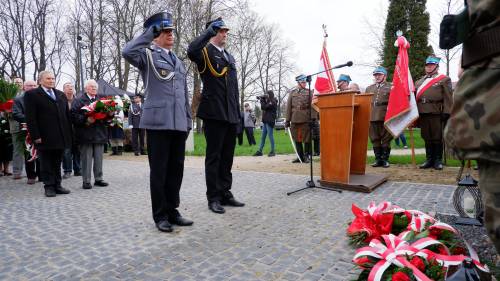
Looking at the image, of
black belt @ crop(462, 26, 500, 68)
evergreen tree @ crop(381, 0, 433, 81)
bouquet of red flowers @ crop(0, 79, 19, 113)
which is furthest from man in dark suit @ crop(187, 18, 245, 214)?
evergreen tree @ crop(381, 0, 433, 81)

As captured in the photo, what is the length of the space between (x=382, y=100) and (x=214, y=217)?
537 cm

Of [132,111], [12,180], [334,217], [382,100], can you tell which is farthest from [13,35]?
[334,217]

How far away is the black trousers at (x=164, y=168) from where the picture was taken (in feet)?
11.9

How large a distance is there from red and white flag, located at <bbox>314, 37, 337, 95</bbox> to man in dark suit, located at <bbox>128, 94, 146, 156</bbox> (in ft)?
26.7

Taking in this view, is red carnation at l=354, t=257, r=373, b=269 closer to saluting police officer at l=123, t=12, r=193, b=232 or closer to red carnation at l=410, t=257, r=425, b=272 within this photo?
red carnation at l=410, t=257, r=425, b=272

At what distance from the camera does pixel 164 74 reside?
372 centimetres

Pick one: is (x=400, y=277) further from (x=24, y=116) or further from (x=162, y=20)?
(x=24, y=116)

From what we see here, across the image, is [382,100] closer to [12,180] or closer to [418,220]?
[418,220]

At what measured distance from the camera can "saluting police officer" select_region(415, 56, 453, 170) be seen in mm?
7109

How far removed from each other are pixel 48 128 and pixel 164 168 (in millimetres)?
3270

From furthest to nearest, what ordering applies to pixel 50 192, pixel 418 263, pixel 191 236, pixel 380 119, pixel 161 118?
pixel 380 119
pixel 50 192
pixel 161 118
pixel 191 236
pixel 418 263

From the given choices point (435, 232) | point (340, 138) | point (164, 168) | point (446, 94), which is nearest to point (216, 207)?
point (164, 168)

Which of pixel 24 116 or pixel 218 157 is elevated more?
pixel 24 116

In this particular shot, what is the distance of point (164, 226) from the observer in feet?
11.9
